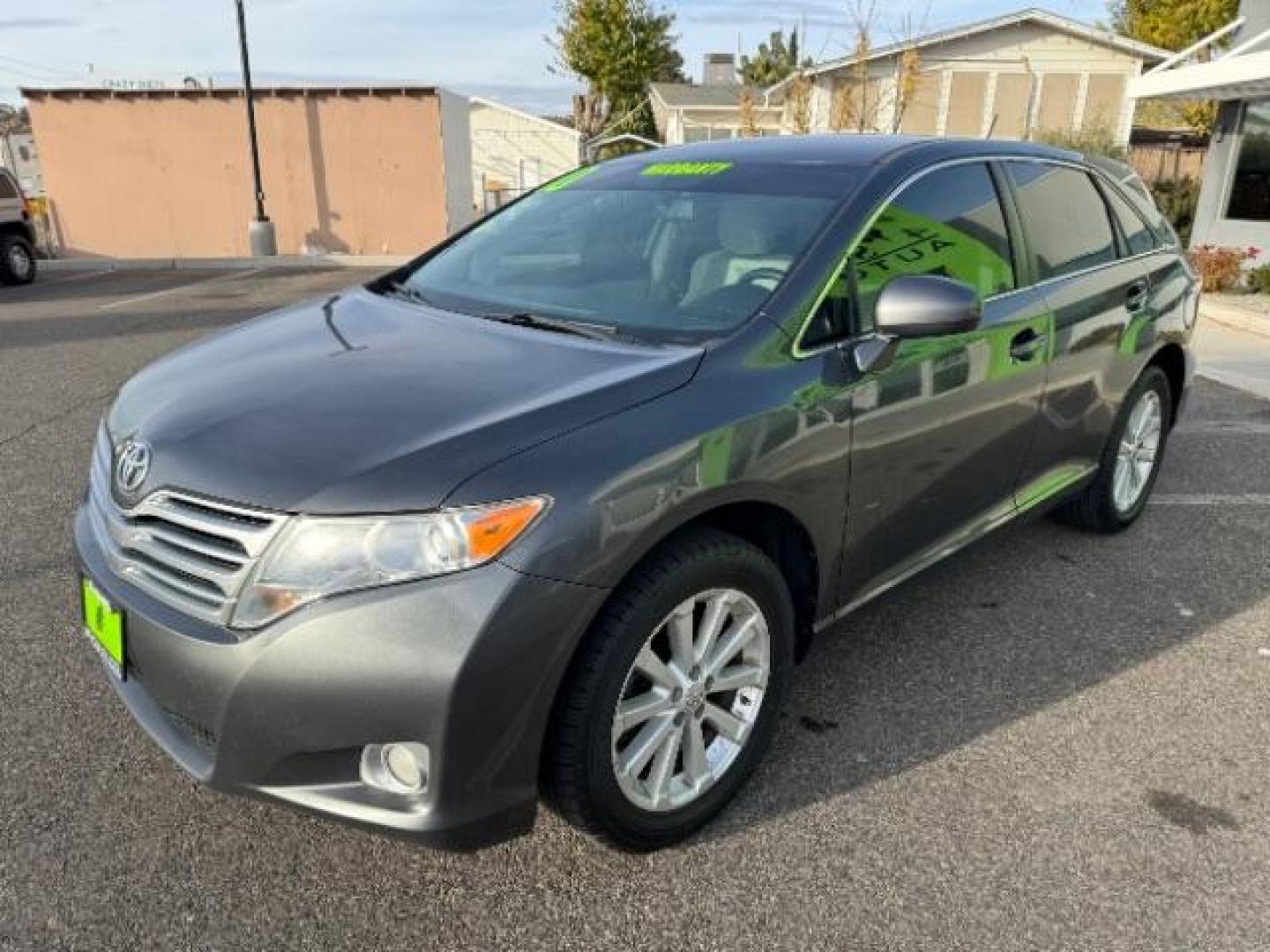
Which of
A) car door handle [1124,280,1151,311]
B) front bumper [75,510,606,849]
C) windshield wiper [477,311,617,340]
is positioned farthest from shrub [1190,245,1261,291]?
front bumper [75,510,606,849]

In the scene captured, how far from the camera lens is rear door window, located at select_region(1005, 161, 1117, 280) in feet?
11.4

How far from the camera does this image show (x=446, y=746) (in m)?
1.90

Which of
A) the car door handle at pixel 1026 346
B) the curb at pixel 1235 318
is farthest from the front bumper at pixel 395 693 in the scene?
the curb at pixel 1235 318

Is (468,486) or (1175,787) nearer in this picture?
(468,486)

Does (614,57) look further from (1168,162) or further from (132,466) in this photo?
(132,466)

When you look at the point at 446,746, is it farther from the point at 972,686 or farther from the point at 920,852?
the point at 972,686

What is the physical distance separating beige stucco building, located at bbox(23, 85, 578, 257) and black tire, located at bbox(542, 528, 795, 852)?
20390 millimetres

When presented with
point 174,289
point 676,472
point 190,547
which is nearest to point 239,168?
point 174,289

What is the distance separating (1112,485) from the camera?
163 inches

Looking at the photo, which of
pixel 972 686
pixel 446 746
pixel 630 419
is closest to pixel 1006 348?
pixel 972 686

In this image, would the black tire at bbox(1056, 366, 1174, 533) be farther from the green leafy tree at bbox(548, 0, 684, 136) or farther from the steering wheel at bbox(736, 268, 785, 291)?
the green leafy tree at bbox(548, 0, 684, 136)

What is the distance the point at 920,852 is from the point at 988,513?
4.41 feet

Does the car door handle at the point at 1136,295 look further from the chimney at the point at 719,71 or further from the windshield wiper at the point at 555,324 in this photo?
the chimney at the point at 719,71

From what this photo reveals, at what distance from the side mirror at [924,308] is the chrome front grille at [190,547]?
1.57 meters
